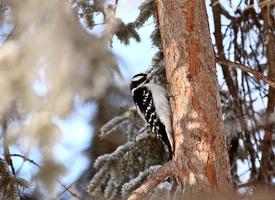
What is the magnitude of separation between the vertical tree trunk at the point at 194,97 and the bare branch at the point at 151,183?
0.18 feet

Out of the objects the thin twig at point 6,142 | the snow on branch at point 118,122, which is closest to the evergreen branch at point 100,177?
the snow on branch at point 118,122

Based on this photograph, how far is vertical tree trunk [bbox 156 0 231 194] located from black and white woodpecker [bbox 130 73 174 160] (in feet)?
1.70

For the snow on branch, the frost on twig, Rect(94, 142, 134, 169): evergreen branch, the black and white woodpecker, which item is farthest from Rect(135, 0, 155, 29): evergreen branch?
the frost on twig

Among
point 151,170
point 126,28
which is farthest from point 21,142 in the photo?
point 126,28

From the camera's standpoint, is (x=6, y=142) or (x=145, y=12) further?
(x=145, y=12)

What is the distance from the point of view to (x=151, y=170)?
3.65 m

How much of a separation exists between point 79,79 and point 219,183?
3.13ft

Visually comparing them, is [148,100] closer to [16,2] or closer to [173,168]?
[173,168]

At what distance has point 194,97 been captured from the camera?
2.93m

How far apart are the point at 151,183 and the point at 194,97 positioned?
0.44 metres

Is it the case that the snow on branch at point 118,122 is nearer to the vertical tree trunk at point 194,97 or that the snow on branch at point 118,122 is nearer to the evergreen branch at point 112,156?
the evergreen branch at point 112,156

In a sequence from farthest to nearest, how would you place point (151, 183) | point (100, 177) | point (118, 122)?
point (118, 122) < point (100, 177) < point (151, 183)

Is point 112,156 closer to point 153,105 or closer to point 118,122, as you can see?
point 118,122

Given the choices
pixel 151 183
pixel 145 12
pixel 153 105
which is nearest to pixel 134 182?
pixel 153 105
